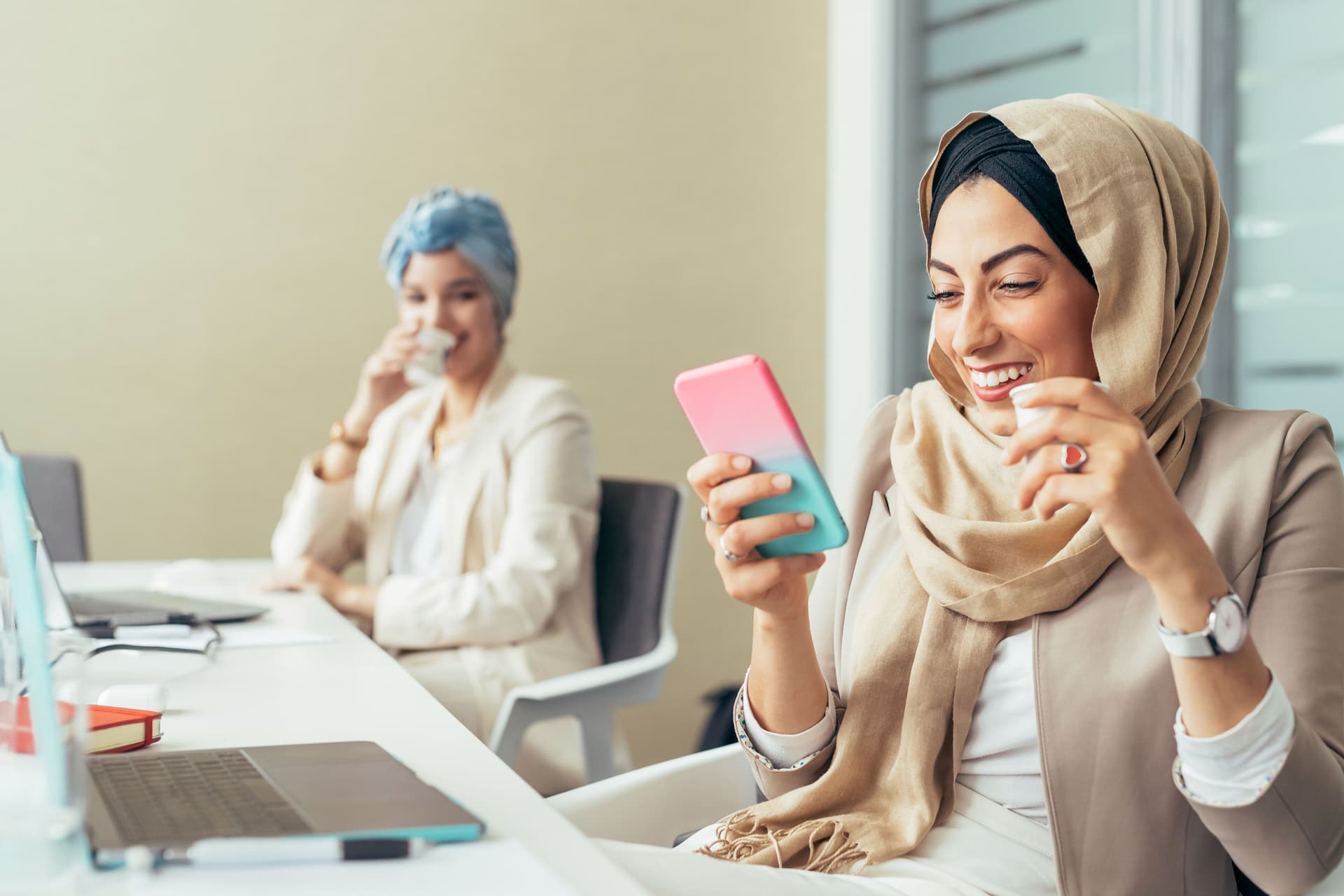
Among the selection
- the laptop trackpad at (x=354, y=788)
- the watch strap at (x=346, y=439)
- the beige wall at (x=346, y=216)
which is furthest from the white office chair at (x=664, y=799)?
the beige wall at (x=346, y=216)

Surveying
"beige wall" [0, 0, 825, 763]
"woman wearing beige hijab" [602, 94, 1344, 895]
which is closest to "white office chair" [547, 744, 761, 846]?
"woman wearing beige hijab" [602, 94, 1344, 895]

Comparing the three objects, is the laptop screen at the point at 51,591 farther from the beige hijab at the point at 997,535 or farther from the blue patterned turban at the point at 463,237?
the blue patterned turban at the point at 463,237

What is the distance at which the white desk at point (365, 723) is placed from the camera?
0.80 meters

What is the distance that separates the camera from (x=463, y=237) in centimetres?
228

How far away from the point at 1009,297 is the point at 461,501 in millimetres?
1283

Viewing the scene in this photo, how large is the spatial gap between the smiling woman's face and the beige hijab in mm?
32

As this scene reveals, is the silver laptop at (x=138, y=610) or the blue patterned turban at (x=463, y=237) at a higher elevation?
the blue patterned turban at (x=463, y=237)

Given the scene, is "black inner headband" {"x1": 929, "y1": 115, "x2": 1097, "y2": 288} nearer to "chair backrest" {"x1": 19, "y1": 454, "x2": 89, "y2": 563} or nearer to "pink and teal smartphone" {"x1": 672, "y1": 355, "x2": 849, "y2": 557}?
"pink and teal smartphone" {"x1": 672, "y1": 355, "x2": 849, "y2": 557}

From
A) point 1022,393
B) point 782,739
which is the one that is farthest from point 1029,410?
point 782,739

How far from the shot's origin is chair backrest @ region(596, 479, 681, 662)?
6.77ft

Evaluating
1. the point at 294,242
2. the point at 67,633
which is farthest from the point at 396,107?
the point at 67,633

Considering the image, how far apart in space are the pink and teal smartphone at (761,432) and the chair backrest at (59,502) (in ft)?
6.14

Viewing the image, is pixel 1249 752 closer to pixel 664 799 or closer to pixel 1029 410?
pixel 1029 410

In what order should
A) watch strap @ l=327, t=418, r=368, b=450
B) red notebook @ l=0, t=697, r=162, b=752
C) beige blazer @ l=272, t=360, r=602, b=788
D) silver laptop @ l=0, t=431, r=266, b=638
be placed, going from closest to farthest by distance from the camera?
red notebook @ l=0, t=697, r=162, b=752
silver laptop @ l=0, t=431, r=266, b=638
beige blazer @ l=272, t=360, r=602, b=788
watch strap @ l=327, t=418, r=368, b=450
